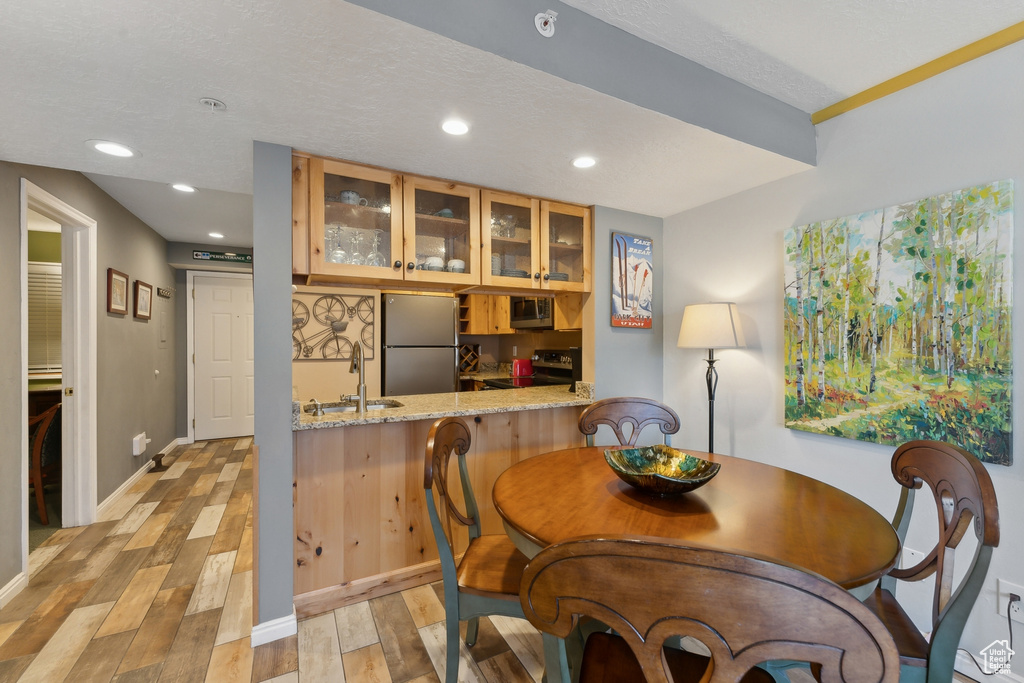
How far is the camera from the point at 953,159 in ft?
5.67

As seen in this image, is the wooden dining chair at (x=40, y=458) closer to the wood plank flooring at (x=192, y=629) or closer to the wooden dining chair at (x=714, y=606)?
the wood plank flooring at (x=192, y=629)

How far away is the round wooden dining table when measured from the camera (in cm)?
99

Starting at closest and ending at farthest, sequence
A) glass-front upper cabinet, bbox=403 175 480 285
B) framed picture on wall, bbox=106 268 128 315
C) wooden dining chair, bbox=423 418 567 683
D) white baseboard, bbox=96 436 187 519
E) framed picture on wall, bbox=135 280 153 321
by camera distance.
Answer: wooden dining chair, bbox=423 418 567 683 < glass-front upper cabinet, bbox=403 175 480 285 < white baseboard, bbox=96 436 187 519 < framed picture on wall, bbox=106 268 128 315 < framed picture on wall, bbox=135 280 153 321

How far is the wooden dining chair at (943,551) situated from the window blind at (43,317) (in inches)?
240

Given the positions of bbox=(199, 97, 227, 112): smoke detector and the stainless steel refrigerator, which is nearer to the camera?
bbox=(199, 97, 227, 112): smoke detector

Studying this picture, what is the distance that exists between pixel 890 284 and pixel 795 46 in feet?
3.54

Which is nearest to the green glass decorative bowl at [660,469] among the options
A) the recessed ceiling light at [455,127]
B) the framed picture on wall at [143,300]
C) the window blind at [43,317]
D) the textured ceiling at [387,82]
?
the textured ceiling at [387,82]

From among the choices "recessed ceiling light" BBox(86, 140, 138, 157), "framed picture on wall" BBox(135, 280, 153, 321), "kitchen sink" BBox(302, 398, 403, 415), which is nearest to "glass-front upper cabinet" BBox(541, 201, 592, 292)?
"kitchen sink" BBox(302, 398, 403, 415)

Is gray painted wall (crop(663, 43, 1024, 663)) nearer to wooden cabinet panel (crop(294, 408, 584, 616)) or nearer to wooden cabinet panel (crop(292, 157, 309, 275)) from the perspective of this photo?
wooden cabinet panel (crop(294, 408, 584, 616))

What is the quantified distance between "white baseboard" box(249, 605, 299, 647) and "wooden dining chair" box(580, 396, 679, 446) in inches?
61.5

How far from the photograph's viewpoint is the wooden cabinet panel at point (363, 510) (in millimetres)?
2057

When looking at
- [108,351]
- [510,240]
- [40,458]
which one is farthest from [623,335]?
[40,458]

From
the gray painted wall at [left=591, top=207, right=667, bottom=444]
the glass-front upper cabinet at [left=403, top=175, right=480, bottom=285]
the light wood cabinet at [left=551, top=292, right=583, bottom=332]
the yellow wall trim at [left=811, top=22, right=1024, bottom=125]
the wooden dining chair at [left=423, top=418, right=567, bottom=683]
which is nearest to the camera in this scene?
the wooden dining chair at [left=423, top=418, right=567, bottom=683]

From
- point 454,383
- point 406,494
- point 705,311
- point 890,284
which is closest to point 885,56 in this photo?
point 890,284
